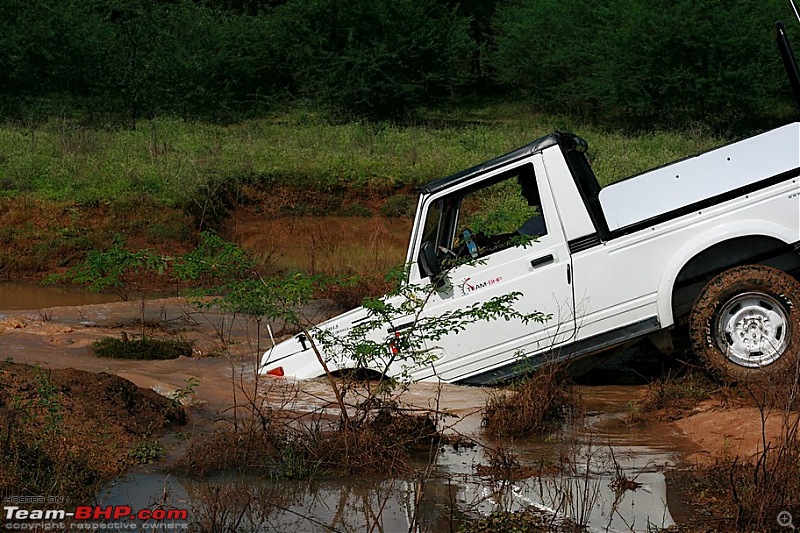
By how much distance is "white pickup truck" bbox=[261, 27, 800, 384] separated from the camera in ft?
26.3

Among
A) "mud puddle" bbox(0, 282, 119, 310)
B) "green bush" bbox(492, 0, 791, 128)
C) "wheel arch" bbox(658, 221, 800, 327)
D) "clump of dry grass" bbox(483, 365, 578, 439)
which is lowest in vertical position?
"clump of dry grass" bbox(483, 365, 578, 439)

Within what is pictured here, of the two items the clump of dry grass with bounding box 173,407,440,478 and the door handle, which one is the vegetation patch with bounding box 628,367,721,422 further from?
the clump of dry grass with bounding box 173,407,440,478

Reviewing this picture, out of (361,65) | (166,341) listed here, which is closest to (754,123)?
(361,65)

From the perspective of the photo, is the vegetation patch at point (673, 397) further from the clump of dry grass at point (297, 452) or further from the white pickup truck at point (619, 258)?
the clump of dry grass at point (297, 452)

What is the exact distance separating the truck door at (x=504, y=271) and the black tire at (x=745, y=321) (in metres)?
1.06

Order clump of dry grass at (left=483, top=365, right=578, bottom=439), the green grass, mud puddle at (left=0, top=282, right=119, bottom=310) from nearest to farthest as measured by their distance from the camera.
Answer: clump of dry grass at (left=483, top=365, right=578, bottom=439), mud puddle at (left=0, top=282, right=119, bottom=310), the green grass

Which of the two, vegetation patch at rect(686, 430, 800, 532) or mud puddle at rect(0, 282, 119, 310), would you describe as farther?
mud puddle at rect(0, 282, 119, 310)

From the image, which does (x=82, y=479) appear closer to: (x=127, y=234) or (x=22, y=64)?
(x=127, y=234)

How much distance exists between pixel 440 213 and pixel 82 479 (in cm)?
384

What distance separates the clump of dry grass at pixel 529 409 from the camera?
301 inches

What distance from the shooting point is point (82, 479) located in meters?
6.25

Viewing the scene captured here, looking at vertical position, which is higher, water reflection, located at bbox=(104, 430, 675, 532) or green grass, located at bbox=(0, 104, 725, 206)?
green grass, located at bbox=(0, 104, 725, 206)

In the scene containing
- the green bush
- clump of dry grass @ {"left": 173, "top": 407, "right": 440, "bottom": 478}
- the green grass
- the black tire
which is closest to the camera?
clump of dry grass @ {"left": 173, "top": 407, "right": 440, "bottom": 478}

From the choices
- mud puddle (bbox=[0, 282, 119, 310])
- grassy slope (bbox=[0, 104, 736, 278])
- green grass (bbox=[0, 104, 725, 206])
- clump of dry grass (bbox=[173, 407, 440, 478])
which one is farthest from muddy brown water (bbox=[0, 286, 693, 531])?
green grass (bbox=[0, 104, 725, 206])
